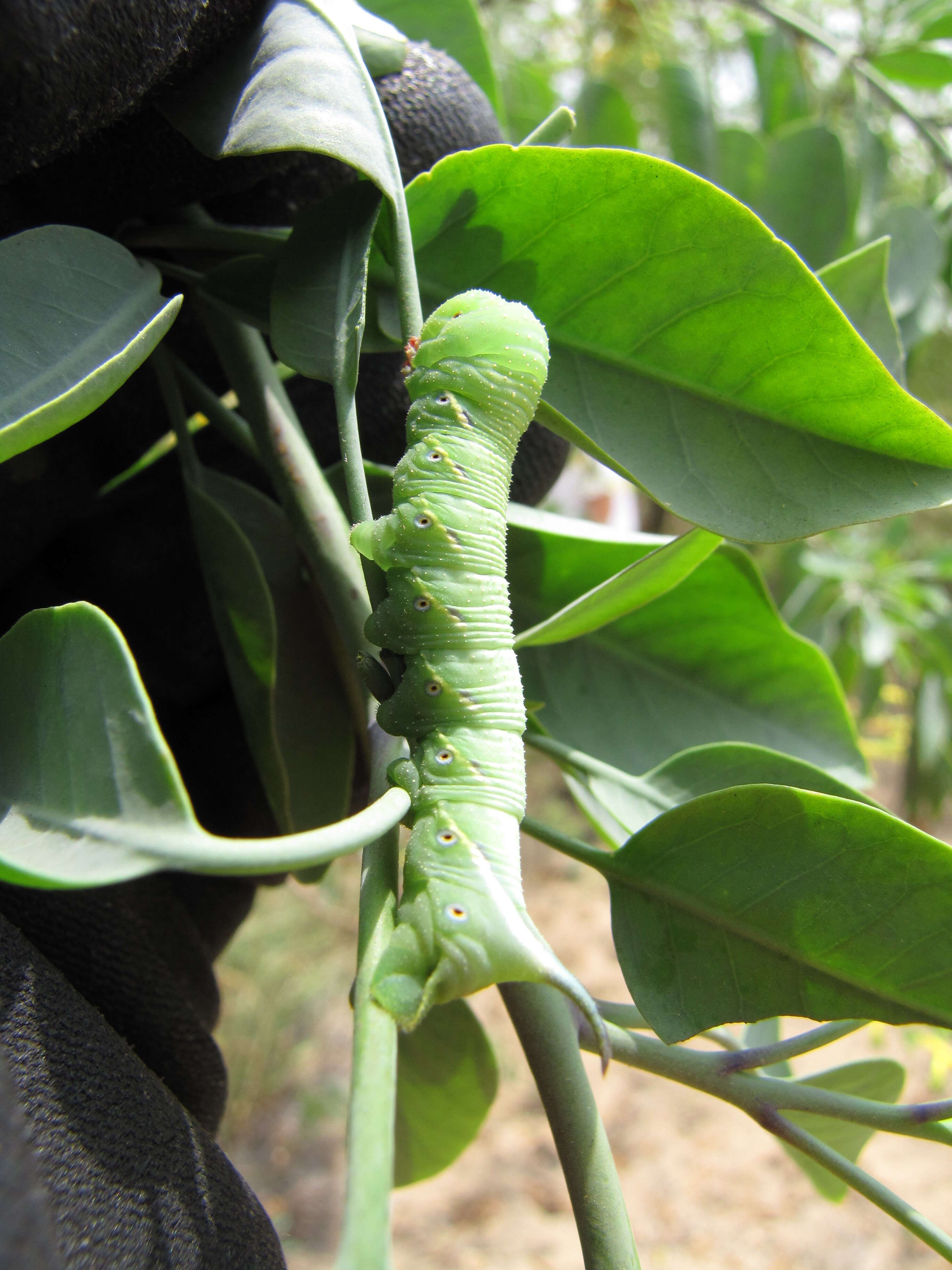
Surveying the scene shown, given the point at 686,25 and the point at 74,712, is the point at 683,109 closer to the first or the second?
the point at 74,712

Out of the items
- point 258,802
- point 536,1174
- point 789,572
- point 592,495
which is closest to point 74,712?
point 258,802

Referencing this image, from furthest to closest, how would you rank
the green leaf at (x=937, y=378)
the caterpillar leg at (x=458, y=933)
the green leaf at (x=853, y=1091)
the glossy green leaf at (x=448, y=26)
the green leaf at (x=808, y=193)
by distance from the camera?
1. the green leaf at (x=937, y=378)
2. the green leaf at (x=808, y=193)
3. the glossy green leaf at (x=448, y=26)
4. the green leaf at (x=853, y=1091)
5. the caterpillar leg at (x=458, y=933)

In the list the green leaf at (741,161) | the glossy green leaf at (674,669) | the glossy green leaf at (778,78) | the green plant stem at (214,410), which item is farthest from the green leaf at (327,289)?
the glossy green leaf at (778,78)

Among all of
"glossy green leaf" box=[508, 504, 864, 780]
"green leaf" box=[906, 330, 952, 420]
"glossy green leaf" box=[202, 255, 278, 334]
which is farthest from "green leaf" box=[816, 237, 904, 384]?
"green leaf" box=[906, 330, 952, 420]

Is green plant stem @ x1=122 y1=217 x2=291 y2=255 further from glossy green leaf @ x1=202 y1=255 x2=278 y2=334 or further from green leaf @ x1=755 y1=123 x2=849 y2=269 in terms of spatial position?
green leaf @ x1=755 y1=123 x2=849 y2=269

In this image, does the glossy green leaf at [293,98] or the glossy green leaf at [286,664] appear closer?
the glossy green leaf at [293,98]

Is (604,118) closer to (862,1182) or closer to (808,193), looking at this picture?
(808,193)

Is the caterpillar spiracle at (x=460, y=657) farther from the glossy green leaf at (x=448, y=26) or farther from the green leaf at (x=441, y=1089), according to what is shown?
the glossy green leaf at (x=448, y=26)
